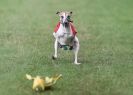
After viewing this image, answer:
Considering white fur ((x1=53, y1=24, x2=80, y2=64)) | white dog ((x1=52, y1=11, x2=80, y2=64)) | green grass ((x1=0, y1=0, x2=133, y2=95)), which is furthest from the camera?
white fur ((x1=53, y1=24, x2=80, y2=64))

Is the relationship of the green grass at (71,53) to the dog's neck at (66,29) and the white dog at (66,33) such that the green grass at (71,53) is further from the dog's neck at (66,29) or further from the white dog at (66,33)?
the dog's neck at (66,29)

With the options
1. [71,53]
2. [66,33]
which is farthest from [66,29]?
[71,53]

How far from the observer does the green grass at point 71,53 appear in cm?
1017

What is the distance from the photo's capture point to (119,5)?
2125 centimetres

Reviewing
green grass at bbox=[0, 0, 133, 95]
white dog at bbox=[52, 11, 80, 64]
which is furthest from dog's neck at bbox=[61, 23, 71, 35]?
green grass at bbox=[0, 0, 133, 95]

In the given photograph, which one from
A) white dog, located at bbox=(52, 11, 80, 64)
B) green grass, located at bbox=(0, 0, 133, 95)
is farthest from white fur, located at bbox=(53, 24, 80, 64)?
green grass, located at bbox=(0, 0, 133, 95)

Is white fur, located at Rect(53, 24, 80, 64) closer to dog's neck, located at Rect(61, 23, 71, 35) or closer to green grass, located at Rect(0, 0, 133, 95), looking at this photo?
dog's neck, located at Rect(61, 23, 71, 35)

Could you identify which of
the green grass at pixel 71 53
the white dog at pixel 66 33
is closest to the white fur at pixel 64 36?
the white dog at pixel 66 33

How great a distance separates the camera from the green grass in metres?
10.2

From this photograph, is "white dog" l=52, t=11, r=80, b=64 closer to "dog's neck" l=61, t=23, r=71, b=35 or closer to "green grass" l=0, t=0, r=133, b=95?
"dog's neck" l=61, t=23, r=71, b=35

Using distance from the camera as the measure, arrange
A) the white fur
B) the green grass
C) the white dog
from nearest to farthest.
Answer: the green grass → the white dog → the white fur

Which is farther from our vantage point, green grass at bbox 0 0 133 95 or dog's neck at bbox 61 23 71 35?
dog's neck at bbox 61 23 71 35

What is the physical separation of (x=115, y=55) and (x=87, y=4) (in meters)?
9.01

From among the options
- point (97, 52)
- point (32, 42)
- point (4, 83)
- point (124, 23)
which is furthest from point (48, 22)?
point (4, 83)
